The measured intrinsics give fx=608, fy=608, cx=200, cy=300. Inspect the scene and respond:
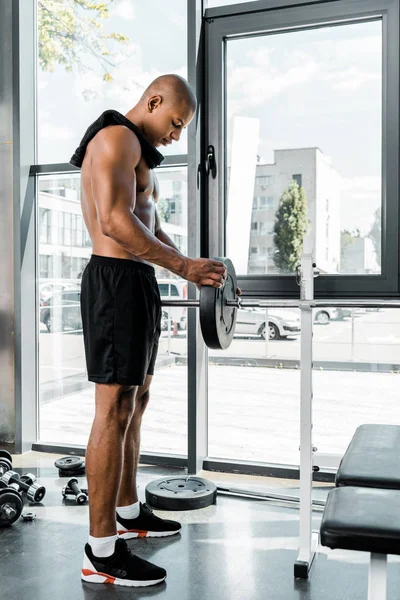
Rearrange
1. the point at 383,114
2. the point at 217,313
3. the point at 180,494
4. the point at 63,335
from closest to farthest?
the point at 217,313 < the point at 180,494 < the point at 383,114 < the point at 63,335

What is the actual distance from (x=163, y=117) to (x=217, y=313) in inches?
25.0

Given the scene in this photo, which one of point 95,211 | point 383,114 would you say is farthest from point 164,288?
point 383,114

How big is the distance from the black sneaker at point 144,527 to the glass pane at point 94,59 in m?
1.67

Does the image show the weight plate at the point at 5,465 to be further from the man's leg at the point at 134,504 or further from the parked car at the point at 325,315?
the parked car at the point at 325,315

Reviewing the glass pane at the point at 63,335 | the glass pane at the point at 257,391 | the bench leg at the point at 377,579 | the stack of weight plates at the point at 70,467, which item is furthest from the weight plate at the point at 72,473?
the bench leg at the point at 377,579

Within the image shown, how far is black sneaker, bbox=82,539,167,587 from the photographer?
1.76 m

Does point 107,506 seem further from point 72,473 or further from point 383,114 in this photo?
point 383,114

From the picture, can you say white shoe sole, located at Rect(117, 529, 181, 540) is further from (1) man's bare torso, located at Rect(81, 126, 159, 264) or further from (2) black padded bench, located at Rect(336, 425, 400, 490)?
(1) man's bare torso, located at Rect(81, 126, 159, 264)

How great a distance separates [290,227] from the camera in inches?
107

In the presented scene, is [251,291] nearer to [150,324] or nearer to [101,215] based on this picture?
[150,324]

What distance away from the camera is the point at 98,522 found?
178 cm

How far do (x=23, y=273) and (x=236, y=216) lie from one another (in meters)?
1.15

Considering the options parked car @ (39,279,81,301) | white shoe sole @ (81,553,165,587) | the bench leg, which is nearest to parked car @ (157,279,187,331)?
parked car @ (39,279,81,301)

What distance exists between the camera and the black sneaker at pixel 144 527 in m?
2.11
